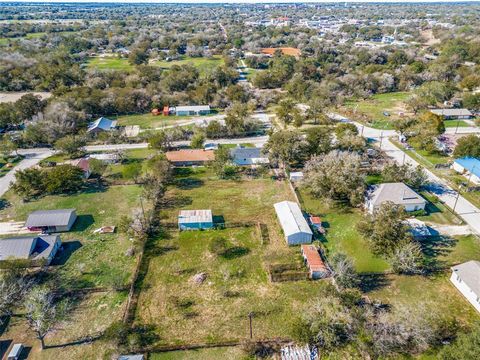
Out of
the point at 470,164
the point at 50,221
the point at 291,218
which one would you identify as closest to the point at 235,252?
the point at 291,218

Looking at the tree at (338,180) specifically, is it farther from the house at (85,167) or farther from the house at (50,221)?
the house at (85,167)

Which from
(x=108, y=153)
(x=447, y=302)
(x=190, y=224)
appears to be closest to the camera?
(x=447, y=302)

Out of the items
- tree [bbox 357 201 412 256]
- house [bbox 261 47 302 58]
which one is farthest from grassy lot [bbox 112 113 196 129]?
house [bbox 261 47 302 58]

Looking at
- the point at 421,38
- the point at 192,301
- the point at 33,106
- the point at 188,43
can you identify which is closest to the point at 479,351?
the point at 192,301

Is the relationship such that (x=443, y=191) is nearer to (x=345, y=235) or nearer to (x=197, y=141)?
(x=345, y=235)

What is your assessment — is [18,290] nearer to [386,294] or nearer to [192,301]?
[192,301]
